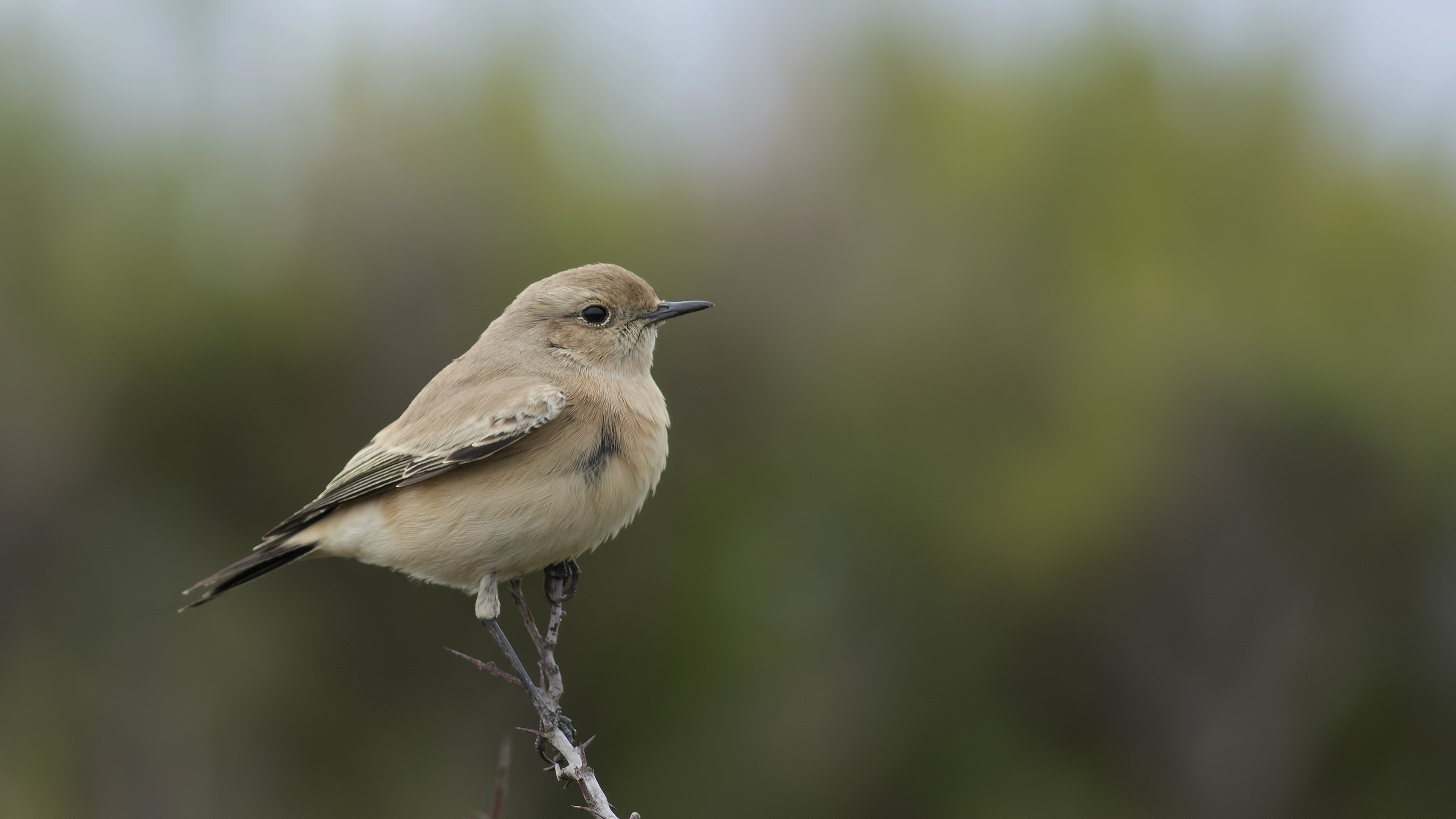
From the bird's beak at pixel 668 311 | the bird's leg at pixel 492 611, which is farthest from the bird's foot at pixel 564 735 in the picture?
the bird's beak at pixel 668 311

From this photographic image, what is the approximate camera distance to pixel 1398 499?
49.0 feet

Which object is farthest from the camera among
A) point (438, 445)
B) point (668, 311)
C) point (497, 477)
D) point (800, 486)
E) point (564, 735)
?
point (800, 486)

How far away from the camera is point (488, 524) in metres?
5.10

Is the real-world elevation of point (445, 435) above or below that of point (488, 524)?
above

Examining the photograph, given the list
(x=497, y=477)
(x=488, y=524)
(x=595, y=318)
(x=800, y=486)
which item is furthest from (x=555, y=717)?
(x=800, y=486)

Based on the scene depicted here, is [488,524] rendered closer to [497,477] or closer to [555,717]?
[497,477]

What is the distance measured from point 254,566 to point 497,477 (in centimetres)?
119

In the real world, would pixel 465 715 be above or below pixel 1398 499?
below

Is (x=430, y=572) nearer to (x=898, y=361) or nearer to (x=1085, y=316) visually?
(x=898, y=361)

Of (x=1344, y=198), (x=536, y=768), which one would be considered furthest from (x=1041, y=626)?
(x=1344, y=198)

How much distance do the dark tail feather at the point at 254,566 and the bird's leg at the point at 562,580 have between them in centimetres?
118

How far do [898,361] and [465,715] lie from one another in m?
7.53

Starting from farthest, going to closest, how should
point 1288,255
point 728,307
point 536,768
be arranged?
point 1288,255, point 728,307, point 536,768

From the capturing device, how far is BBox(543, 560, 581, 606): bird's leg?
4887 mm
